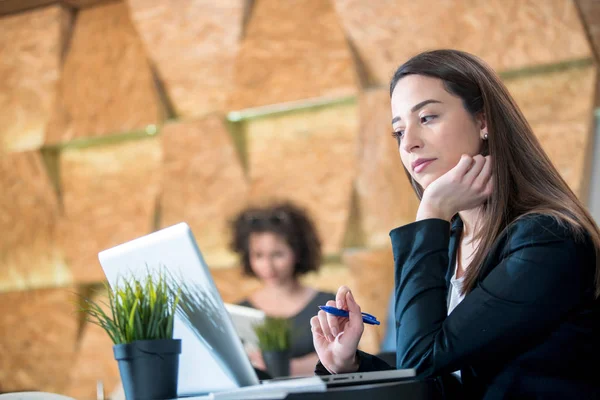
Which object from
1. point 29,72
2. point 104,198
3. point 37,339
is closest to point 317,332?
point 104,198

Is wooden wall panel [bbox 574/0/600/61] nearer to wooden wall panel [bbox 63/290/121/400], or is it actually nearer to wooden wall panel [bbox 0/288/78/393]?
wooden wall panel [bbox 63/290/121/400]

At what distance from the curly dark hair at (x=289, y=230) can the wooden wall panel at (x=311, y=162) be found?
0.18 feet

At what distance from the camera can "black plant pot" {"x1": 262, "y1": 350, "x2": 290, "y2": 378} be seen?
2.39 meters

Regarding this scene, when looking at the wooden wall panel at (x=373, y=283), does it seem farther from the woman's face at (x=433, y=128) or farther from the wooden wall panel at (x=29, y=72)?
the woman's face at (x=433, y=128)

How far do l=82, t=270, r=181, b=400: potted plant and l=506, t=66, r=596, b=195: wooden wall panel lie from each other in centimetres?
245

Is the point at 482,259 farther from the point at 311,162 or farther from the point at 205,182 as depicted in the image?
the point at 205,182

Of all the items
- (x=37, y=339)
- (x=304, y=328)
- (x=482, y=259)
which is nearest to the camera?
(x=482, y=259)

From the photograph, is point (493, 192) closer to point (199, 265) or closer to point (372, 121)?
point (199, 265)

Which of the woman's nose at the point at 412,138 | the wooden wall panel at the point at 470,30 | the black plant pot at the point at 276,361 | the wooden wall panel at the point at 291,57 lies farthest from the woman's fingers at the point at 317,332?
the wooden wall panel at the point at 291,57

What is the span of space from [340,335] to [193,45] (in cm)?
324

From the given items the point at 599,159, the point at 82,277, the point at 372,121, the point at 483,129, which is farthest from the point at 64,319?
the point at 483,129

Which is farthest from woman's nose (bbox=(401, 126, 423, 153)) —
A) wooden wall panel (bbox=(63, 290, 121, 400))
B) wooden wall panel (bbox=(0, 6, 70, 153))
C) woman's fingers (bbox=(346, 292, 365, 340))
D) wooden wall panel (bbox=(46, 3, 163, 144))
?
wooden wall panel (bbox=(0, 6, 70, 153))

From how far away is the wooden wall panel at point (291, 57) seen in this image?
12.8ft

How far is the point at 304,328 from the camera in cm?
366
